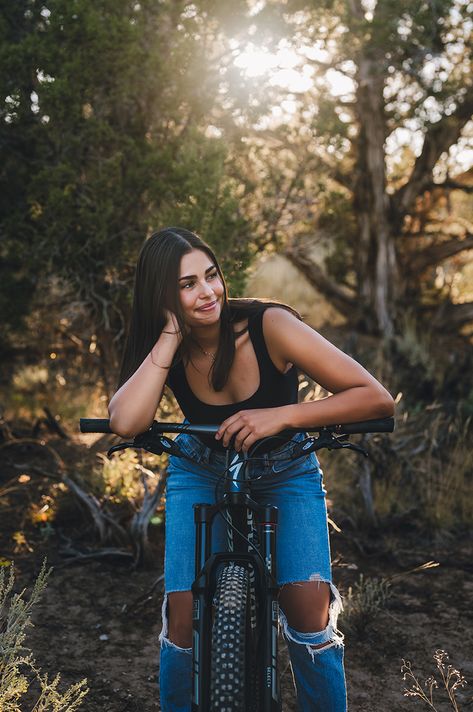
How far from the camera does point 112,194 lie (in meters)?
5.84

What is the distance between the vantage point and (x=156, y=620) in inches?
165

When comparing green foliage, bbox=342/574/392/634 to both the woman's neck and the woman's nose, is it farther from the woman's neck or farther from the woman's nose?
the woman's nose

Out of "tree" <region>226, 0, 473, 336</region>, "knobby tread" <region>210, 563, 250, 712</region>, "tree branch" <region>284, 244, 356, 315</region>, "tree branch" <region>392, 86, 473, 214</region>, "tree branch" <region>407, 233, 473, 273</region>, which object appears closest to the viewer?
"knobby tread" <region>210, 563, 250, 712</region>

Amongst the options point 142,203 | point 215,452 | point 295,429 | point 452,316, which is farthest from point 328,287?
point 295,429

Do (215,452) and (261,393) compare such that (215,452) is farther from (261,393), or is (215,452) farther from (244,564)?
(244,564)

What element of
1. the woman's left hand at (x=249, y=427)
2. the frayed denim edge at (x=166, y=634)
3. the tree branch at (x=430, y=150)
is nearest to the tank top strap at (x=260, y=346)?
the woman's left hand at (x=249, y=427)

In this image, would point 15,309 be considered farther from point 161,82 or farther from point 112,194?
point 161,82

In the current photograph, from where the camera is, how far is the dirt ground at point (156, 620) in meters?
3.53

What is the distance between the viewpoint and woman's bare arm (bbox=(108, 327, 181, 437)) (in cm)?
255

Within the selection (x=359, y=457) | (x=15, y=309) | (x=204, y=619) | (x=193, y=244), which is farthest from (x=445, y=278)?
(x=204, y=619)

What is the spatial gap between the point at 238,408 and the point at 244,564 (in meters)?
0.58

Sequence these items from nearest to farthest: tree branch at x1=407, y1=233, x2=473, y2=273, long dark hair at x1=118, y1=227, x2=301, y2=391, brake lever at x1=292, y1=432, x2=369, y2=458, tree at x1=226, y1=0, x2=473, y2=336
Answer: brake lever at x1=292, y1=432, x2=369, y2=458
long dark hair at x1=118, y1=227, x2=301, y2=391
tree at x1=226, y1=0, x2=473, y2=336
tree branch at x1=407, y1=233, x2=473, y2=273

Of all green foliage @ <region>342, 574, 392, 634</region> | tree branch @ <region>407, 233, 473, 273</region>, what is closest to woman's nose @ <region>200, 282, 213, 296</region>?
green foliage @ <region>342, 574, 392, 634</region>

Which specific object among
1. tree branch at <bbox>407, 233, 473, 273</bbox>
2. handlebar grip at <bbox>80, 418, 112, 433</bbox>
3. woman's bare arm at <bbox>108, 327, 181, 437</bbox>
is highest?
tree branch at <bbox>407, 233, 473, 273</bbox>
